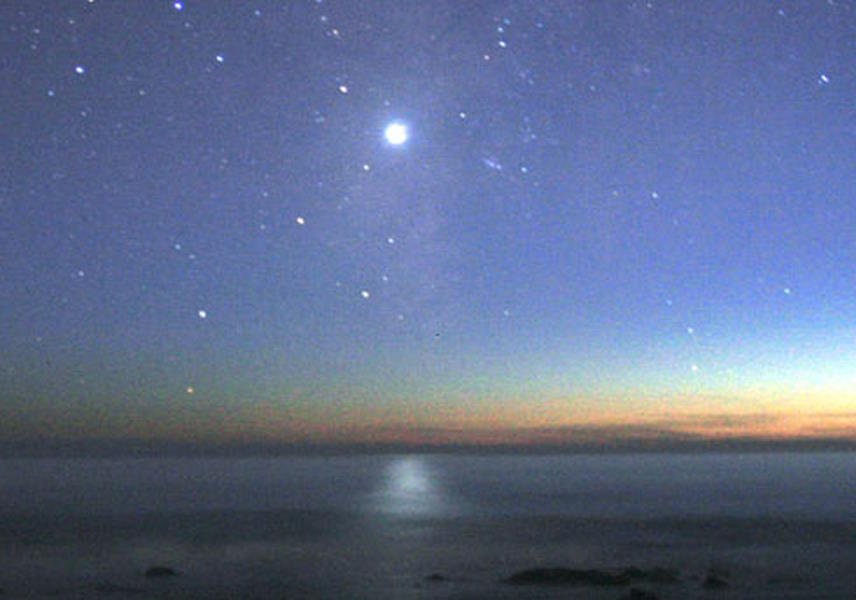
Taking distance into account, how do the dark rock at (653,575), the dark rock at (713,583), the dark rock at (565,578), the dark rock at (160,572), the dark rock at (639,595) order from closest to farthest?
the dark rock at (639,595), the dark rock at (713,583), the dark rock at (565,578), the dark rock at (653,575), the dark rock at (160,572)

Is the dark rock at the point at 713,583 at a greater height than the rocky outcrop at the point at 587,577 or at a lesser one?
lesser

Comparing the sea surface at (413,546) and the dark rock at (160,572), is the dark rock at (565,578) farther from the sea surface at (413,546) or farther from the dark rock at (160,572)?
→ the dark rock at (160,572)

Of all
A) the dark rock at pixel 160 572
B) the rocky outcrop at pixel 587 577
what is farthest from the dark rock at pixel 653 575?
the dark rock at pixel 160 572

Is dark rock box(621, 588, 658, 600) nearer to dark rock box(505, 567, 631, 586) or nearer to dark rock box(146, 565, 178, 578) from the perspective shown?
dark rock box(505, 567, 631, 586)

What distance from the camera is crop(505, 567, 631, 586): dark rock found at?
34.6 m

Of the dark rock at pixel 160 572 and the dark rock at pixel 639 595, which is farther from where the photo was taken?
the dark rock at pixel 160 572

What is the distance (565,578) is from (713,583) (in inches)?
209

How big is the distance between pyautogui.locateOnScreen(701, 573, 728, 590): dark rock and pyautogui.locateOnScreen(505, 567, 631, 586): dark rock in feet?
9.02

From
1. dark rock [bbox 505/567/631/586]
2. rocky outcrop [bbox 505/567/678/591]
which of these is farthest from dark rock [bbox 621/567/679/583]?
dark rock [bbox 505/567/631/586]

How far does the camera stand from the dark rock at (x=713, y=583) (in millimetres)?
33906

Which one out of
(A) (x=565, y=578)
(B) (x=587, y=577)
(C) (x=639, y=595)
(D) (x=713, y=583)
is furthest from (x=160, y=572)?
(D) (x=713, y=583)

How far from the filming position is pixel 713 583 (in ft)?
113

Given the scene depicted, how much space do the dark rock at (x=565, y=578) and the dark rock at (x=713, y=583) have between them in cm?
275

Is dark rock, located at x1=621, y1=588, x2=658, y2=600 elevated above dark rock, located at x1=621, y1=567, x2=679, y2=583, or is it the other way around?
dark rock, located at x1=621, y1=588, x2=658, y2=600
